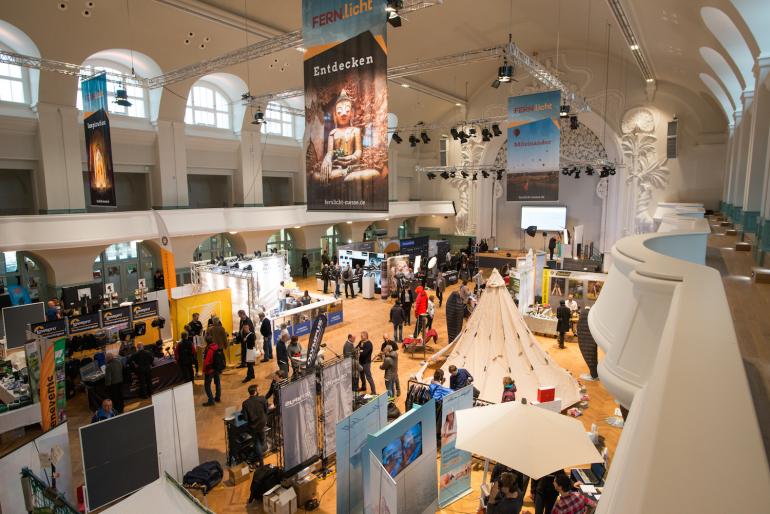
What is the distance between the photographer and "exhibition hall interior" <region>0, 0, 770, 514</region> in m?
3.03

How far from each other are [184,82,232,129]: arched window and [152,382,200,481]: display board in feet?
44.0

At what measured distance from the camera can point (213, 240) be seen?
18609mm

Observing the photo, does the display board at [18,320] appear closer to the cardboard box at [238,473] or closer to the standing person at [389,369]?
the cardboard box at [238,473]

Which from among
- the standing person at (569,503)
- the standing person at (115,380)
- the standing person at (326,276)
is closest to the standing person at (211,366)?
the standing person at (115,380)

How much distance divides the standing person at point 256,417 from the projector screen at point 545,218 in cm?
2011

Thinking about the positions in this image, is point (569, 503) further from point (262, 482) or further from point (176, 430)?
point (176, 430)

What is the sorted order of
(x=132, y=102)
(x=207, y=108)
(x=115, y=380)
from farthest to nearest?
(x=207, y=108) < (x=132, y=102) < (x=115, y=380)

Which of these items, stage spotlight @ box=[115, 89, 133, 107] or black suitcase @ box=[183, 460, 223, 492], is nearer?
black suitcase @ box=[183, 460, 223, 492]

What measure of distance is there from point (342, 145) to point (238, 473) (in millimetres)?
4539

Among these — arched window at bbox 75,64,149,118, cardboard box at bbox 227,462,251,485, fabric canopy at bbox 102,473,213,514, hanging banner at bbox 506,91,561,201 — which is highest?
arched window at bbox 75,64,149,118

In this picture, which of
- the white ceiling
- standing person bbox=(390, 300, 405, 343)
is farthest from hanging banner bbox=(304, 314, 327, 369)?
the white ceiling

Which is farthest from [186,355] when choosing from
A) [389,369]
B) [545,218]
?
[545,218]

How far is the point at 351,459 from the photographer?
17.0 ft

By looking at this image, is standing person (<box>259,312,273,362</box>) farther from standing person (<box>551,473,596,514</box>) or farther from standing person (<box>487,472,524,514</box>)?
standing person (<box>551,473,596,514</box>)
